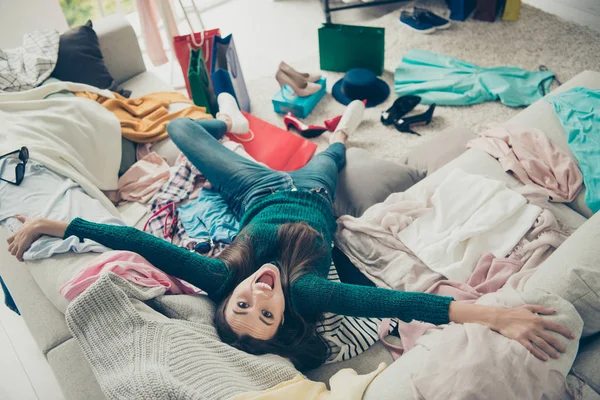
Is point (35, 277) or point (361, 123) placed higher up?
point (35, 277)

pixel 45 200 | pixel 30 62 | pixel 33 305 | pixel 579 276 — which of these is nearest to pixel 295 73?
pixel 30 62

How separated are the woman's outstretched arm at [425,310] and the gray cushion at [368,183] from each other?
561 mm

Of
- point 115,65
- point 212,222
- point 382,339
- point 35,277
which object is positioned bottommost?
point 382,339

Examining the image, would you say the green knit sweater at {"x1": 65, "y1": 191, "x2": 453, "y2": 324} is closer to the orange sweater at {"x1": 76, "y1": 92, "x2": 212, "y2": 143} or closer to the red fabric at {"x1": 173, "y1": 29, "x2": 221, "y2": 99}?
the orange sweater at {"x1": 76, "y1": 92, "x2": 212, "y2": 143}

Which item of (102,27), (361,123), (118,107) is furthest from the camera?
(361,123)

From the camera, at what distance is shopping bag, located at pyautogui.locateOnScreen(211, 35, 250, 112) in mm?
2535

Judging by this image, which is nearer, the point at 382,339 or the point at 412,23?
A: the point at 382,339

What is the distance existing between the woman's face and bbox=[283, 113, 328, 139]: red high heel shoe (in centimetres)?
131

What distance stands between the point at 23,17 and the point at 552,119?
112 inches

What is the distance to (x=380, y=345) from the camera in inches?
58.3

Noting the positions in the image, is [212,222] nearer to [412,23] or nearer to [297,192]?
[297,192]

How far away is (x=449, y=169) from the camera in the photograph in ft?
6.27

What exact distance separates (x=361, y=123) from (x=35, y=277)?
1778 mm

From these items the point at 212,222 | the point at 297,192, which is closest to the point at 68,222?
the point at 212,222
